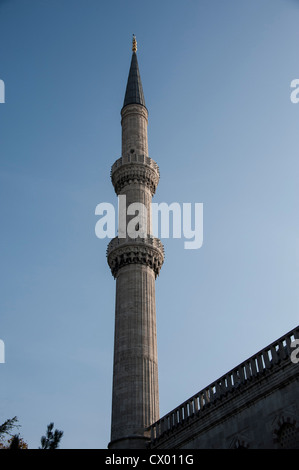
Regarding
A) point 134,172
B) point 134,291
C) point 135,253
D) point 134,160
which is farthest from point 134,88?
point 134,291

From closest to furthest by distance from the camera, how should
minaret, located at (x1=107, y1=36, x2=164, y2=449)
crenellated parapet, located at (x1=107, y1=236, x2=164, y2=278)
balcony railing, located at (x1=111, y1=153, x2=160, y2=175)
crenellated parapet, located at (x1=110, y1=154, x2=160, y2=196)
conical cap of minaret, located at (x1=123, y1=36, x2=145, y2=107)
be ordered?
minaret, located at (x1=107, y1=36, x2=164, y2=449) → crenellated parapet, located at (x1=107, y1=236, x2=164, y2=278) → crenellated parapet, located at (x1=110, y1=154, x2=160, y2=196) → balcony railing, located at (x1=111, y1=153, x2=160, y2=175) → conical cap of minaret, located at (x1=123, y1=36, x2=145, y2=107)

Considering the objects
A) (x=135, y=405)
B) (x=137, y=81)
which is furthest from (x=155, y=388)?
(x=137, y=81)

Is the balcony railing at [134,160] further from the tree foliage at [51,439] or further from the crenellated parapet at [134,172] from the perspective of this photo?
the tree foliage at [51,439]

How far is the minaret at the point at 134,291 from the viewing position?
23.3m

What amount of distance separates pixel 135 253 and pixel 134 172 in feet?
18.0

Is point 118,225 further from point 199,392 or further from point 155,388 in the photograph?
point 199,392

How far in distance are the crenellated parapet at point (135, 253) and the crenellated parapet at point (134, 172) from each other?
3960 millimetres

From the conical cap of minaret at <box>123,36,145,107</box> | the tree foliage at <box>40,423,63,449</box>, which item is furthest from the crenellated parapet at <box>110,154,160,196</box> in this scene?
the tree foliage at <box>40,423,63,449</box>

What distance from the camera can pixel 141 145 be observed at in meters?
32.6

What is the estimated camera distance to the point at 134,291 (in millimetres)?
26844

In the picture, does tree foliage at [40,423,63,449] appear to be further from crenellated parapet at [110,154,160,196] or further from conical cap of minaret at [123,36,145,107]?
conical cap of minaret at [123,36,145,107]

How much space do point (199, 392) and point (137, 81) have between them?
23671mm

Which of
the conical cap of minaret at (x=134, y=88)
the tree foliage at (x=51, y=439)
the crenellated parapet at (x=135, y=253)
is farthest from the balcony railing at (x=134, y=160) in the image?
the tree foliage at (x=51, y=439)

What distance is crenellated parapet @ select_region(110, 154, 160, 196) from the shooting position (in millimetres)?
30984
